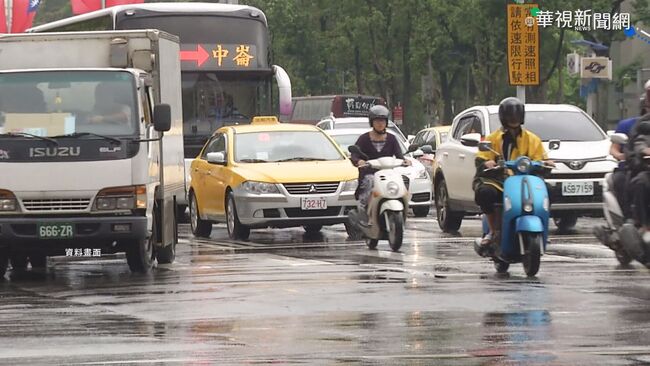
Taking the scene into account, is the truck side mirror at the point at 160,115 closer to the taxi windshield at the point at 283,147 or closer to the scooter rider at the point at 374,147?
the scooter rider at the point at 374,147

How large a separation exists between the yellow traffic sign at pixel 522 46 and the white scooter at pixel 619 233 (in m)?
30.8

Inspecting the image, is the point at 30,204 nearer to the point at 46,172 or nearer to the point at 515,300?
the point at 46,172

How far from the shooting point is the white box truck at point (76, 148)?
618 inches

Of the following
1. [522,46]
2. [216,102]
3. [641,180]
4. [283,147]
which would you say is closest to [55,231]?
[641,180]

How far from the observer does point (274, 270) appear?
16297 millimetres

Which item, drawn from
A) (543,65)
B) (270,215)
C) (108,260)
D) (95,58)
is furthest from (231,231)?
(543,65)

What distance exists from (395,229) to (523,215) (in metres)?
4.12

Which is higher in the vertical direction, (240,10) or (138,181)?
(240,10)

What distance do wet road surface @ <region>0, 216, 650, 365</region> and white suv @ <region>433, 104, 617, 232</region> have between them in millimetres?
2801

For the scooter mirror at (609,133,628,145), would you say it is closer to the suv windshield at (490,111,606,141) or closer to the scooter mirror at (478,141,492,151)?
the scooter mirror at (478,141,492,151)

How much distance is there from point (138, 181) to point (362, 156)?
14.0 ft

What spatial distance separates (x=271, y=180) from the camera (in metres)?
21.5

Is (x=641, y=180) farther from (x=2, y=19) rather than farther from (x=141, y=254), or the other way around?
(x=2, y=19)

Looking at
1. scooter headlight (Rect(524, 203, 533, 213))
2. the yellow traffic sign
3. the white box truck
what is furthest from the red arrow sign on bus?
the yellow traffic sign
